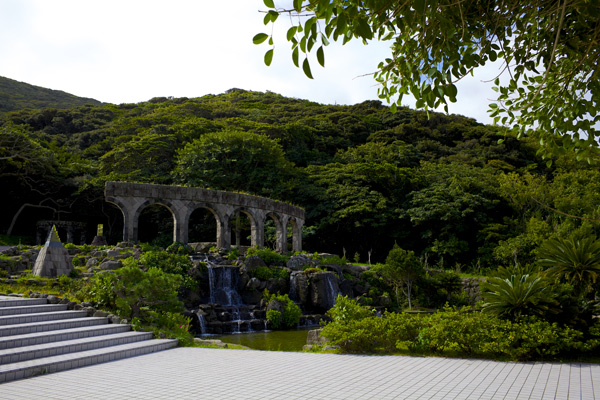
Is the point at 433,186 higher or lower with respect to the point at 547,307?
higher

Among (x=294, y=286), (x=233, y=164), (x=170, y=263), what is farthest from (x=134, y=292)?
(x=233, y=164)

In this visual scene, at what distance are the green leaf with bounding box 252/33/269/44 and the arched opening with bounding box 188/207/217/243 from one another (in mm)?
27571

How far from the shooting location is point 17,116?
45.2 meters

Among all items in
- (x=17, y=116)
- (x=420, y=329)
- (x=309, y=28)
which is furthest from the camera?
(x=17, y=116)

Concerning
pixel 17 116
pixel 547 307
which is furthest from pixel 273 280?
pixel 17 116

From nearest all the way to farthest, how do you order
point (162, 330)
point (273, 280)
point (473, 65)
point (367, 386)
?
point (473, 65), point (367, 386), point (162, 330), point (273, 280)

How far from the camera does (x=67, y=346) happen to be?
281 inches

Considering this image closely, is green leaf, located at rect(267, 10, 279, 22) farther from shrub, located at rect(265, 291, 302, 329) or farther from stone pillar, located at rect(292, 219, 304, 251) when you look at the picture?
stone pillar, located at rect(292, 219, 304, 251)

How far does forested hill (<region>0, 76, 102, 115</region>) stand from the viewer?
6056cm

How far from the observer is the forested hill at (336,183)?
28328 millimetres

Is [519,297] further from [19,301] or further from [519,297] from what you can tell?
[19,301]

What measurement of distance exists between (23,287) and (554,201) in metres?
28.5

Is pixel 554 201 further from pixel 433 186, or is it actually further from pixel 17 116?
pixel 17 116

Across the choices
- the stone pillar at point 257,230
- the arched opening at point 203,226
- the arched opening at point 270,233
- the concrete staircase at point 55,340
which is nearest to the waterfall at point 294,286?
the stone pillar at point 257,230
